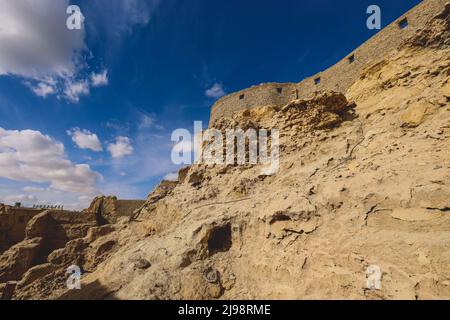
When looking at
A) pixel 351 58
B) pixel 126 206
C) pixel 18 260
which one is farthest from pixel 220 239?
pixel 18 260

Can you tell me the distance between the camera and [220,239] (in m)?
7.63

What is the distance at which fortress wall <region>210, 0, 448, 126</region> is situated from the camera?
11273mm

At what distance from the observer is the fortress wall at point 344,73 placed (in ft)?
37.0

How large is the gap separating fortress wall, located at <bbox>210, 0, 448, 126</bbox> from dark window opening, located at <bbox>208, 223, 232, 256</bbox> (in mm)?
7480

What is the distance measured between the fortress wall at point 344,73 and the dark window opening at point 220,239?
294 inches

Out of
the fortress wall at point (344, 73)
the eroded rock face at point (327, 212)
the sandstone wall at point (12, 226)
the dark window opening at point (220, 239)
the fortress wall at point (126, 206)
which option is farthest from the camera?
the fortress wall at point (126, 206)

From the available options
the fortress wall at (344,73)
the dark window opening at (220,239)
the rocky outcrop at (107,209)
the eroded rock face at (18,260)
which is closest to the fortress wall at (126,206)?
the rocky outcrop at (107,209)

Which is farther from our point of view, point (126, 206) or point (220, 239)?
point (126, 206)

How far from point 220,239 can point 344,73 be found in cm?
1277

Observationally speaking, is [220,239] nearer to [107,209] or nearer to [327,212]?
[327,212]

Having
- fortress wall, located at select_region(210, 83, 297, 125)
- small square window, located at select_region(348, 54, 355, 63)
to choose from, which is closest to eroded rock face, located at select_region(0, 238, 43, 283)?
fortress wall, located at select_region(210, 83, 297, 125)

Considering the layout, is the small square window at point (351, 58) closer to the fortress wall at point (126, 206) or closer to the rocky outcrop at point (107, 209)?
the fortress wall at point (126, 206)
